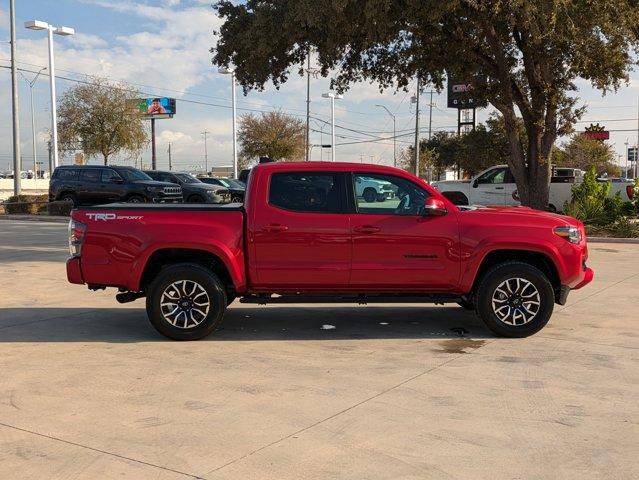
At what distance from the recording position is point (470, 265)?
6.85m

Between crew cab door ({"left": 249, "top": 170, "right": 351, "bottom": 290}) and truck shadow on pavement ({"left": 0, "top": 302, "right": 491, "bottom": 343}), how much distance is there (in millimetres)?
750

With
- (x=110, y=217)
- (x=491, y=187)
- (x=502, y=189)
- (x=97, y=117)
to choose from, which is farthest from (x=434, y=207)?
(x=97, y=117)

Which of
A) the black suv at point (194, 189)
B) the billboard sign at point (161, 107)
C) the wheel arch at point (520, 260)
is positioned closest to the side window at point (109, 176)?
the black suv at point (194, 189)

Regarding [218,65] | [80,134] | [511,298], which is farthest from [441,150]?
[511,298]

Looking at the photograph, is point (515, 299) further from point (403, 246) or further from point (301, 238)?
point (301, 238)

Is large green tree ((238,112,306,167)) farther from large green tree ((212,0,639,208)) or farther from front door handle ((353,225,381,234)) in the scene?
front door handle ((353,225,381,234))

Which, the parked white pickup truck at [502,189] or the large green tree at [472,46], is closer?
the large green tree at [472,46]

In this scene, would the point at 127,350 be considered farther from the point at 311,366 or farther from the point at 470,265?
the point at 470,265

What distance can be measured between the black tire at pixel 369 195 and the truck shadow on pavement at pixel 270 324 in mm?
1523

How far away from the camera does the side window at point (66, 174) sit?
1001 inches

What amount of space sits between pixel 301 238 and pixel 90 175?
20.4m

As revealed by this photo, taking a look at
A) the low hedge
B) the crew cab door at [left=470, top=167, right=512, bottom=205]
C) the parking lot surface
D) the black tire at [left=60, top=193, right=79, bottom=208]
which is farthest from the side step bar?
the low hedge

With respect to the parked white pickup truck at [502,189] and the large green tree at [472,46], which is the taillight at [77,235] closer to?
the large green tree at [472,46]

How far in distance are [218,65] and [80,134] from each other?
1113 inches
